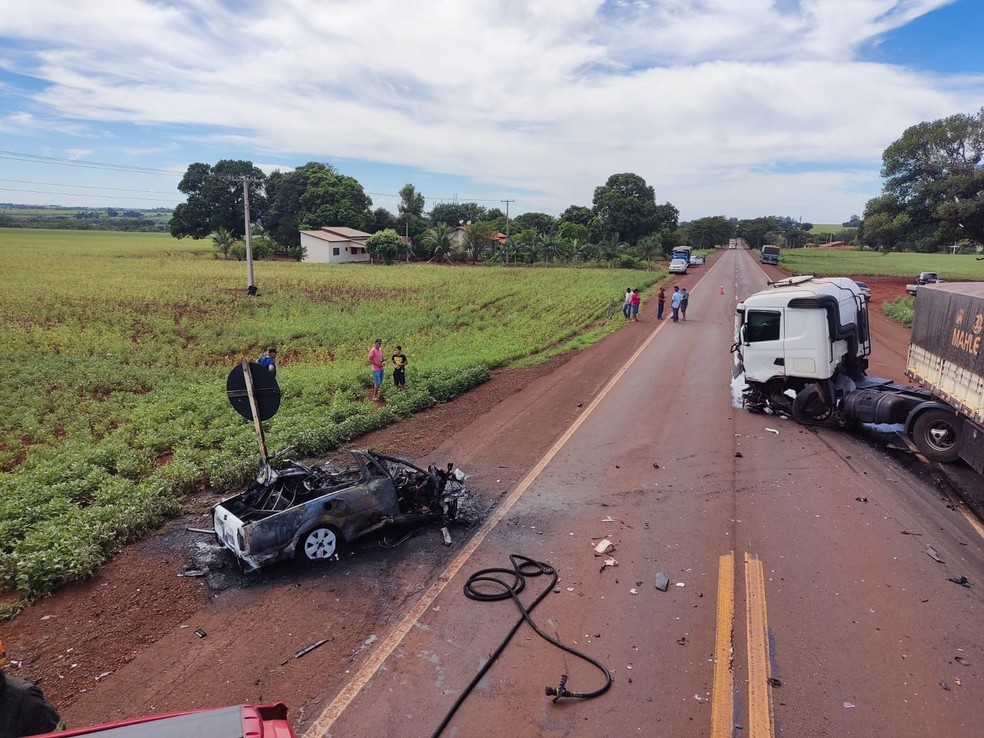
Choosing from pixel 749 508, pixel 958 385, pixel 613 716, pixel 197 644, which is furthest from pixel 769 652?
pixel 958 385

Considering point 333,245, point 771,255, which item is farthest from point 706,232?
point 333,245

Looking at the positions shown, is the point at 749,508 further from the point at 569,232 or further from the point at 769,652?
the point at 569,232

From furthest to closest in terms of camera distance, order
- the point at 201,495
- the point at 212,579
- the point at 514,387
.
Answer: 1. the point at 514,387
2. the point at 201,495
3. the point at 212,579

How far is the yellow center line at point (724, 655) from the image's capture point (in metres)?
4.62

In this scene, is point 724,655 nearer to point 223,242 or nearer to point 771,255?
point 771,255

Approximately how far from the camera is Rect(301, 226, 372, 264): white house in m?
74.1

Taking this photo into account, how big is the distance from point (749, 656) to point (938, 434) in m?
6.94

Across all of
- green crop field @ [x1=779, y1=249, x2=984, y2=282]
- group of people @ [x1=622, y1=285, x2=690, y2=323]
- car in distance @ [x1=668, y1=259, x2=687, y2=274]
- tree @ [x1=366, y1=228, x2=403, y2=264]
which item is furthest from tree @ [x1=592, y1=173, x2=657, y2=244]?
group of people @ [x1=622, y1=285, x2=690, y2=323]

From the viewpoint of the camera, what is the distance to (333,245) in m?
74.2

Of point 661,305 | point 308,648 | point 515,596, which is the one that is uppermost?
point 661,305

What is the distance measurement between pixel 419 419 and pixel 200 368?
32.7 ft

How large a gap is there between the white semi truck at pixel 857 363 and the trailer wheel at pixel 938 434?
2 centimetres

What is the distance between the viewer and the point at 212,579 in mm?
6746

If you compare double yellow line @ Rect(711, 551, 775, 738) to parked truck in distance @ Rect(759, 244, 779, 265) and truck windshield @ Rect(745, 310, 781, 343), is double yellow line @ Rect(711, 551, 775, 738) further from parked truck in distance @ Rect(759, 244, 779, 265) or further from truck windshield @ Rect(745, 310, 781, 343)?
parked truck in distance @ Rect(759, 244, 779, 265)
